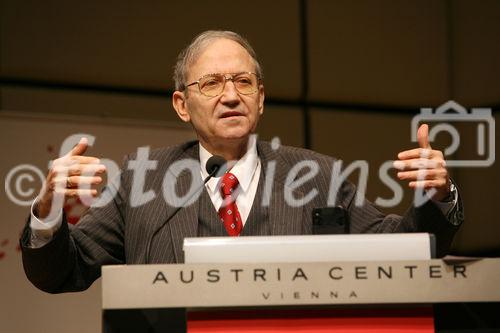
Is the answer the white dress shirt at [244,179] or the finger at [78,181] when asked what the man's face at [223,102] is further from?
the finger at [78,181]

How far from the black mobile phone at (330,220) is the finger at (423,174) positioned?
12cm

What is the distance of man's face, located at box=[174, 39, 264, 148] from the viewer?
6.07 feet

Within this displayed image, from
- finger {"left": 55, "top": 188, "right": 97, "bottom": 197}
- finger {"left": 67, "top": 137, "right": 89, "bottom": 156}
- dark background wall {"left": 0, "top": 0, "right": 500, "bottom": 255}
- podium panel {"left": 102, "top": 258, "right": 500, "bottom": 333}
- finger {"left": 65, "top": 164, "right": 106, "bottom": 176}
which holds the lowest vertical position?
podium panel {"left": 102, "top": 258, "right": 500, "bottom": 333}

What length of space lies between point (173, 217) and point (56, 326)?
5.32 feet

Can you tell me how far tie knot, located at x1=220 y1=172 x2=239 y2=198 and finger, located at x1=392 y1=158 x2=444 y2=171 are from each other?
0.52 meters

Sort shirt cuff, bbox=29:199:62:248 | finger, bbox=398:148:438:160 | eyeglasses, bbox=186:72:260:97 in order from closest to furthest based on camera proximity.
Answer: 1. finger, bbox=398:148:438:160
2. shirt cuff, bbox=29:199:62:248
3. eyeglasses, bbox=186:72:260:97

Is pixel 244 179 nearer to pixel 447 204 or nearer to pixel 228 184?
pixel 228 184

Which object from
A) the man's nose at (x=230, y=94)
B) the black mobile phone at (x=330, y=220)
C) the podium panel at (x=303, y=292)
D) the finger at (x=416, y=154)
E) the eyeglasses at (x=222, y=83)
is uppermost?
the eyeglasses at (x=222, y=83)

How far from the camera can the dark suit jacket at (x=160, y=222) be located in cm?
156

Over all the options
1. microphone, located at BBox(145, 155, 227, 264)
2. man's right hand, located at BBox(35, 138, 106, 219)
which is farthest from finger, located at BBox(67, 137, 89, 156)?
Result: microphone, located at BBox(145, 155, 227, 264)

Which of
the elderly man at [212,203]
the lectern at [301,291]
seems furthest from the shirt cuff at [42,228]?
the lectern at [301,291]

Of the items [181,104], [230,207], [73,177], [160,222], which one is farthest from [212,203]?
[73,177]

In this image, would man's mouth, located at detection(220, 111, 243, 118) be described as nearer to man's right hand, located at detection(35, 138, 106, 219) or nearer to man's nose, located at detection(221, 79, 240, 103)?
man's nose, located at detection(221, 79, 240, 103)

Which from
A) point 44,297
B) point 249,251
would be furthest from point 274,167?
point 44,297
